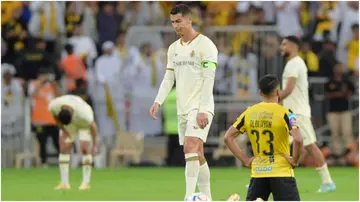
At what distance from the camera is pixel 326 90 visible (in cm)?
2664

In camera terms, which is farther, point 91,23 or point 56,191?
point 91,23

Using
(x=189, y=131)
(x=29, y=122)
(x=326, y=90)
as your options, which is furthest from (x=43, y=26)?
(x=189, y=131)

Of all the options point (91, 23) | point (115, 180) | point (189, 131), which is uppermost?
point (91, 23)

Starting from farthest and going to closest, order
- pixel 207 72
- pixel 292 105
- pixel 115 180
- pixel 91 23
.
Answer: pixel 91 23
pixel 115 180
pixel 292 105
pixel 207 72

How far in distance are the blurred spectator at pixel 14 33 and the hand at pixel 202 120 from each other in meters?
14.7

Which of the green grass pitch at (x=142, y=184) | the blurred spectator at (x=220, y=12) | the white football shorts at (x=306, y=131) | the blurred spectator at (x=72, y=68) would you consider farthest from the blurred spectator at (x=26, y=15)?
the white football shorts at (x=306, y=131)

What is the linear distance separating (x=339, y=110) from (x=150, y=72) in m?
4.41

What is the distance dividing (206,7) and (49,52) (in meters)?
3.94

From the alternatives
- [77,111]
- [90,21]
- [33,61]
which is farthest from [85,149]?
[90,21]

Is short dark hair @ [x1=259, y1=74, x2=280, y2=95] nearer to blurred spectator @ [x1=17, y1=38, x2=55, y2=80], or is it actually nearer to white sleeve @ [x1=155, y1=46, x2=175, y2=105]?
white sleeve @ [x1=155, y1=46, x2=175, y2=105]

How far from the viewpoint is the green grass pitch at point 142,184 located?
17.1 metres

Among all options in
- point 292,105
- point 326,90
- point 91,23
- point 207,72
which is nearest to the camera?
point 207,72

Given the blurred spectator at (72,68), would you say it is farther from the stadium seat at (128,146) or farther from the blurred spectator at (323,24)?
the blurred spectator at (323,24)

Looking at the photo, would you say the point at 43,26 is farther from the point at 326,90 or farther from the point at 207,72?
the point at 207,72
